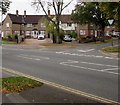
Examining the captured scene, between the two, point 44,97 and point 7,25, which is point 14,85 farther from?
point 7,25

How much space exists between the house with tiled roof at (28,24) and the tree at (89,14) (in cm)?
2186

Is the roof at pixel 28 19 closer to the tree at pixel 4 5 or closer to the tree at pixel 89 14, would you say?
the tree at pixel 89 14

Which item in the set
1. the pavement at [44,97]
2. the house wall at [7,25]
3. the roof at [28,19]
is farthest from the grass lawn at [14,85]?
the roof at [28,19]

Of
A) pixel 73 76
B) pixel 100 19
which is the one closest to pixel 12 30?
pixel 100 19

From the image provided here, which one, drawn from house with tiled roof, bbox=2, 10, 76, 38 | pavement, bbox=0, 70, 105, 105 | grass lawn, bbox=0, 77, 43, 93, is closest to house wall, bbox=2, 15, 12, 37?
house with tiled roof, bbox=2, 10, 76, 38

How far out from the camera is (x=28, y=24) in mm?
66000

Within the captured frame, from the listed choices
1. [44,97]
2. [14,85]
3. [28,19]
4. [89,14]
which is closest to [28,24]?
[28,19]

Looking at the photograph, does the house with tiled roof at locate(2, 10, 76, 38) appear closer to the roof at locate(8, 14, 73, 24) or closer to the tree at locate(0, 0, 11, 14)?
the roof at locate(8, 14, 73, 24)

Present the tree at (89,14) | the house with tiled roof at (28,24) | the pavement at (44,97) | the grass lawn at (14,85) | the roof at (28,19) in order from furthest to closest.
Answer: the roof at (28,19) < the house with tiled roof at (28,24) < the tree at (89,14) < the grass lawn at (14,85) < the pavement at (44,97)

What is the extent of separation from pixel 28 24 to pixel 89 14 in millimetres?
32822

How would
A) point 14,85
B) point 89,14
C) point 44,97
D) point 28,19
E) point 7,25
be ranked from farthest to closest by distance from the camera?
point 28,19 → point 7,25 → point 89,14 → point 14,85 → point 44,97

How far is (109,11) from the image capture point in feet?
72.2

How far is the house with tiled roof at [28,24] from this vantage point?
62.1 meters

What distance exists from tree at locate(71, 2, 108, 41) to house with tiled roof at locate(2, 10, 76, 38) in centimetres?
2186
